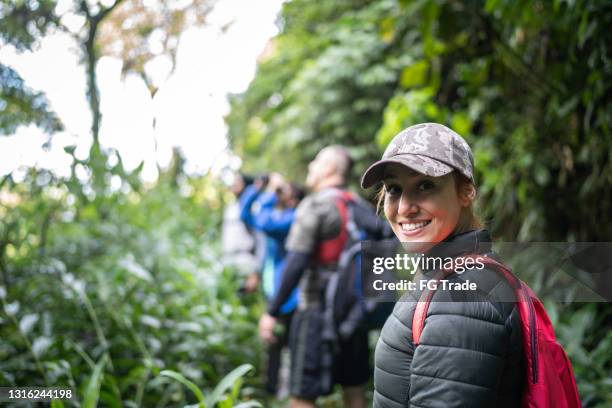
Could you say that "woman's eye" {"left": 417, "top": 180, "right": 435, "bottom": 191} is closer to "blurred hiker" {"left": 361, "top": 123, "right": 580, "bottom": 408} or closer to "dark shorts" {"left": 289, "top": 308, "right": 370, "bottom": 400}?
"blurred hiker" {"left": 361, "top": 123, "right": 580, "bottom": 408}

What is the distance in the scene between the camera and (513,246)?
3.92 metres

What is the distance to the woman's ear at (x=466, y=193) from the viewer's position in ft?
4.31

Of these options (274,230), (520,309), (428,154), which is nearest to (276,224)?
(274,230)

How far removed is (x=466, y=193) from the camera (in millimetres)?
1318

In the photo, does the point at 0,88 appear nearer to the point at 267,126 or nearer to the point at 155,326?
the point at 155,326

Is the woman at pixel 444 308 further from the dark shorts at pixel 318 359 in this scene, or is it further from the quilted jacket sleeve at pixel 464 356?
the dark shorts at pixel 318 359

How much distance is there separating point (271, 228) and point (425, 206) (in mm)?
2725

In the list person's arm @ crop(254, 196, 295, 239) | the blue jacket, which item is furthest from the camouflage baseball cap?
person's arm @ crop(254, 196, 295, 239)

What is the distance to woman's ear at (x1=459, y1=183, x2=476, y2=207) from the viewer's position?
1.31 m

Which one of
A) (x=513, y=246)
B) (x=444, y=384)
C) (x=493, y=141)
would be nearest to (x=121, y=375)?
(x=444, y=384)

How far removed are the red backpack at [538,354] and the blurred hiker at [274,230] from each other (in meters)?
2.11

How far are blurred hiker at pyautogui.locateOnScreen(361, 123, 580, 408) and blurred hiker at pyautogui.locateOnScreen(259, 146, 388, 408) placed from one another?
67.8 inches

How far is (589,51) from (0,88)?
3.70m

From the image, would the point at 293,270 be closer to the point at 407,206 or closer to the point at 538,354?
the point at 407,206
